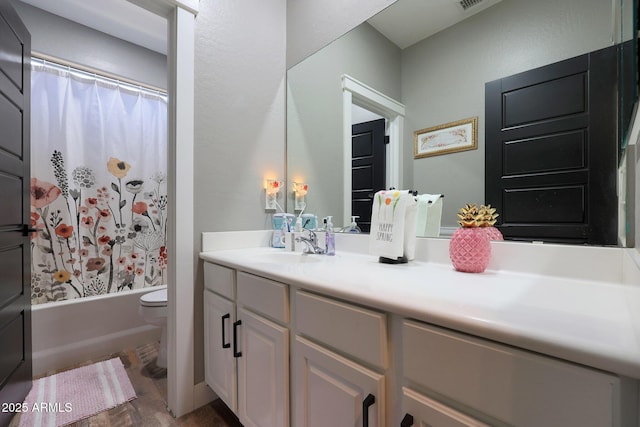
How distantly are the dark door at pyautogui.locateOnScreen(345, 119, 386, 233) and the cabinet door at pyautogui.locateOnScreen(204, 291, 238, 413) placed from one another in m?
0.79

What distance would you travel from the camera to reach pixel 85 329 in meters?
1.88

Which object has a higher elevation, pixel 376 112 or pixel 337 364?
pixel 376 112

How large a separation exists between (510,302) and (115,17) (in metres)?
2.90

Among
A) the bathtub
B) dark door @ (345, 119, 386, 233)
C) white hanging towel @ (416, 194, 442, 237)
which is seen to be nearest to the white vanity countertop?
white hanging towel @ (416, 194, 442, 237)

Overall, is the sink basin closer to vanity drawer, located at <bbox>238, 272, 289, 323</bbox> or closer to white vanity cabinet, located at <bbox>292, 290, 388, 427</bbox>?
vanity drawer, located at <bbox>238, 272, 289, 323</bbox>

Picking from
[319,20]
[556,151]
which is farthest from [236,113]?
[556,151]

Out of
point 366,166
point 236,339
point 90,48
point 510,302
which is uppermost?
point 90,48

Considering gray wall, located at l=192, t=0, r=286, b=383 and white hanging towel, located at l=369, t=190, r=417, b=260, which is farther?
gray wall, located at l=192, t=0, r=286, b=383

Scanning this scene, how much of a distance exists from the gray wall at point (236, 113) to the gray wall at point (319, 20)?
79 millimetres

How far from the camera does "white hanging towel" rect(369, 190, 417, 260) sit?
3.41ft

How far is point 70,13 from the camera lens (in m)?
1.96

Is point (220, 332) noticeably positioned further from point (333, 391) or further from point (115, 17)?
point (115, 17)

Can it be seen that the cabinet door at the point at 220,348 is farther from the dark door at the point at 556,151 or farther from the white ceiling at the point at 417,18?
the white ceiling at the point at 417,18

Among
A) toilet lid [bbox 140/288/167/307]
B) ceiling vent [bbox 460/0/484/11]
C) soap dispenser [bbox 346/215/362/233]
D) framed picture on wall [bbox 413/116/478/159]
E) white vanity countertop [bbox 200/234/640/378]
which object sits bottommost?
toilet lid [bbox 140/288/167/307]
